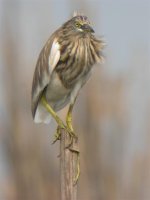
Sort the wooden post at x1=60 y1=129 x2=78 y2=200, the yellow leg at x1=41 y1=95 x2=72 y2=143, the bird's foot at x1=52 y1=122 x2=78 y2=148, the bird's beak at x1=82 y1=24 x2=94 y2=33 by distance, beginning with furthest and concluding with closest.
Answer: the bird's beak at x1=82 y1=24 x2=94 y2=33
the yellow leg at x1=41 y1=95 x2=72 y2=143
the bird's foot at x1=52 y1=122 x2=78 y2=148
the wooden post at x1=60 y1=129 x2=78 y2=200

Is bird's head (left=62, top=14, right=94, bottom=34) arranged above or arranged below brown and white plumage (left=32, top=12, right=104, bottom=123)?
above

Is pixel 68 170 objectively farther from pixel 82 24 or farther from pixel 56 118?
pixel 82 24

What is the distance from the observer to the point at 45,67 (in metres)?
3.06

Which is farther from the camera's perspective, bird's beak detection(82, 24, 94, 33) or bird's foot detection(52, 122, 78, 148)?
bird's beak detection(82, 24, 94, 33)

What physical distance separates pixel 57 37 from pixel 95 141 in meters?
1.65

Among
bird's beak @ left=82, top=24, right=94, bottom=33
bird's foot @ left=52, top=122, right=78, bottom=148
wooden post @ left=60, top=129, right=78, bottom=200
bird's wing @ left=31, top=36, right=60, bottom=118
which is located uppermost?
bird's beak @ left=82, top=24, right=94, bottom=33

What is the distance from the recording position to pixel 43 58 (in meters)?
3.10

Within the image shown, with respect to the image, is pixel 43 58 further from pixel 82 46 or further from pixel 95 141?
pixel 95 141

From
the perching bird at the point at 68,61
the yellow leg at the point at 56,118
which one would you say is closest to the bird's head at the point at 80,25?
the perching bird at the point at 68,61

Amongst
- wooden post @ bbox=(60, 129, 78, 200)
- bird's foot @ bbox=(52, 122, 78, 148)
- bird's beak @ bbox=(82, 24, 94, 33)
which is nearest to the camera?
wooden post @ bbox=(60, 129, 78, 200)

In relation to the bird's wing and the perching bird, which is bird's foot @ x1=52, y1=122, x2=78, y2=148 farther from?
the bird's wing

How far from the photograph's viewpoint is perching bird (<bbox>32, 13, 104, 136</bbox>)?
300 cm

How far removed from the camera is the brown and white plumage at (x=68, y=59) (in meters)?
3.00

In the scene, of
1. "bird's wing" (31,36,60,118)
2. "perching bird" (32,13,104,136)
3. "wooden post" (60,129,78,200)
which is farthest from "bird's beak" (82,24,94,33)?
"wooden post" (60,129,78,200)
